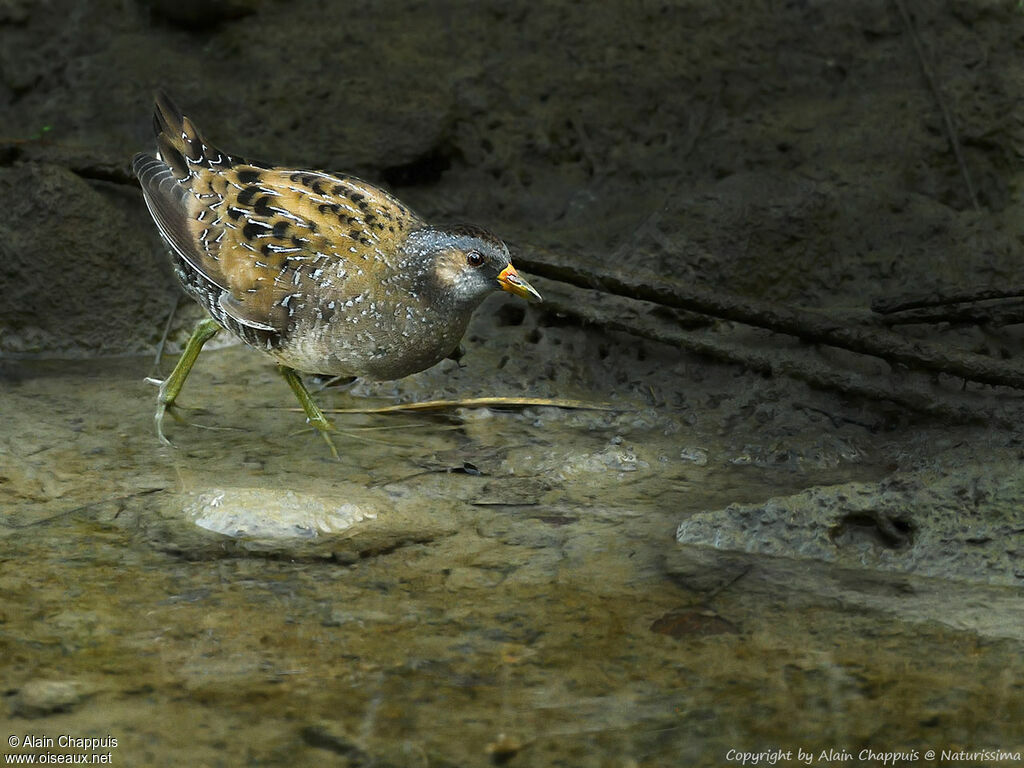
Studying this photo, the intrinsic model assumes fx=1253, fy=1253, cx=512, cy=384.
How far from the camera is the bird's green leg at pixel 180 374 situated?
5.05 m

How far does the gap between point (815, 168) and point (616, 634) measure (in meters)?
3.17

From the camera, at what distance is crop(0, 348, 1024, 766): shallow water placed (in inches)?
116

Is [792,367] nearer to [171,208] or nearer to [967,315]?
[967,315]

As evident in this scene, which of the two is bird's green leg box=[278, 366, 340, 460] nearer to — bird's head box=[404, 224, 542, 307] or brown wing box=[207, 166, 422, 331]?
brown wing box=[207, 166, 422, 331]

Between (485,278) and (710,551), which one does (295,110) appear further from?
(710,551)

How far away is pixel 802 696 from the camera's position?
308 cm

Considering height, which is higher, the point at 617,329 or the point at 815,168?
the point at 815,168

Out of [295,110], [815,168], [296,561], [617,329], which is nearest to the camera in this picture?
[296,561]

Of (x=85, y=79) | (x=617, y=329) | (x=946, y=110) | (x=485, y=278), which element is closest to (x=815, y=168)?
(x=946, y=110)
